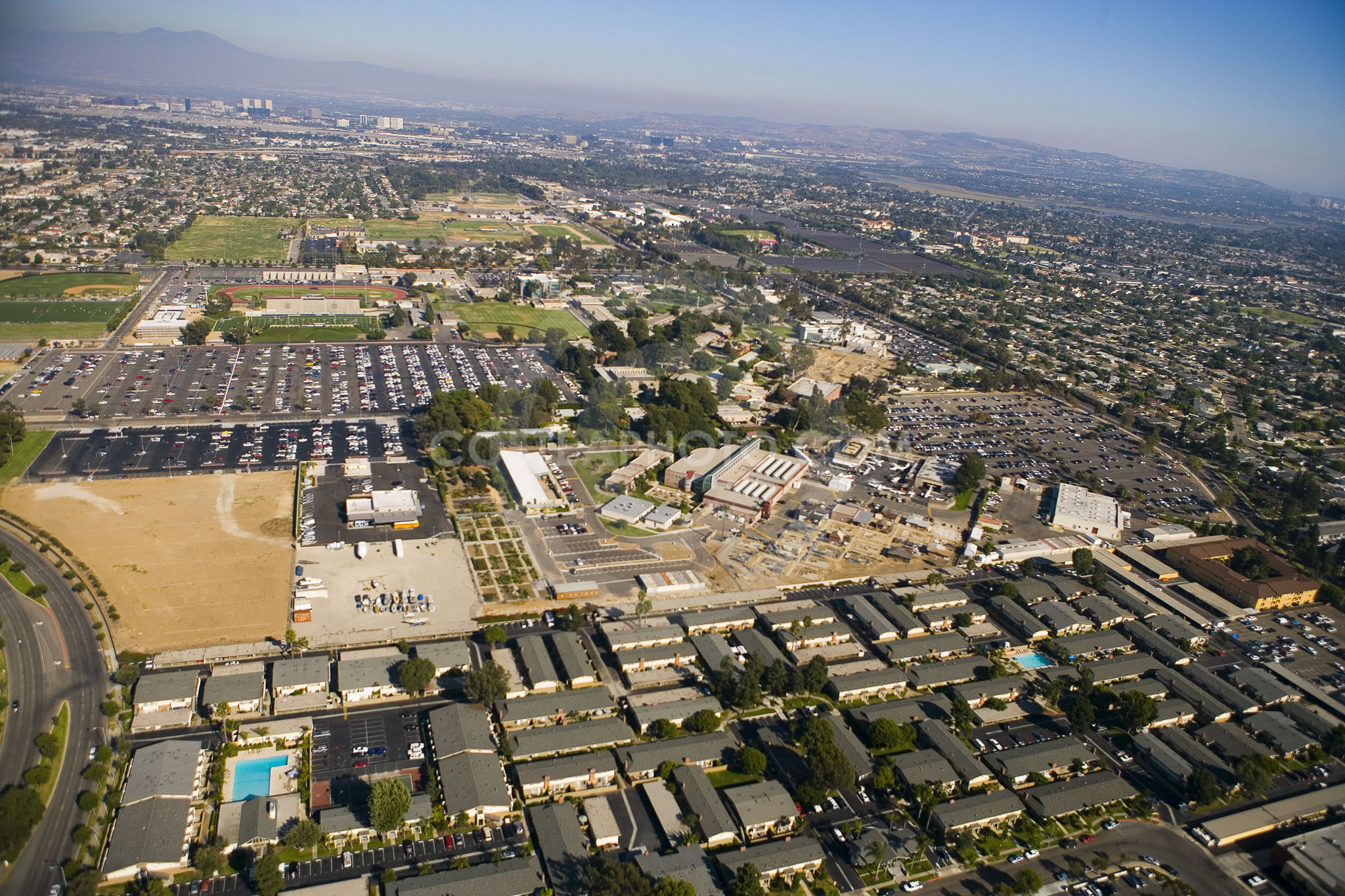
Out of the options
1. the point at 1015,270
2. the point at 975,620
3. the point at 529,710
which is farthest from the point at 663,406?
the point at 1015,270

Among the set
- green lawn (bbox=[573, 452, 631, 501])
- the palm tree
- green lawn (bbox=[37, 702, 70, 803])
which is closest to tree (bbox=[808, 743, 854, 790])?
the palm tree

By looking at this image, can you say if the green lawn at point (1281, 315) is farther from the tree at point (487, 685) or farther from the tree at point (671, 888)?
the tree at point (671, 888)

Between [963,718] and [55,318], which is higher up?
[55,318]

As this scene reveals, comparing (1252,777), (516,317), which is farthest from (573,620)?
(516,317)

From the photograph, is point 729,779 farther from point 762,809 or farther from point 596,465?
point 596,465

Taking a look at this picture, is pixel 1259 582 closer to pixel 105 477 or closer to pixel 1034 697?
pixel 1034 697

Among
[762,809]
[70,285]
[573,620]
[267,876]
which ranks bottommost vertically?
[267,876]
